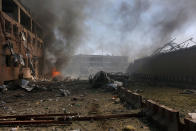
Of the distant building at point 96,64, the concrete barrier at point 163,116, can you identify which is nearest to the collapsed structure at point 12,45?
the concrete barrier at point 163,116

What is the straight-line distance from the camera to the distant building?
5863 cm

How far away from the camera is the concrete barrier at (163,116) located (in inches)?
126

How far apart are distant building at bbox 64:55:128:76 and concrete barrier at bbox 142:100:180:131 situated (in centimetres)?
5301

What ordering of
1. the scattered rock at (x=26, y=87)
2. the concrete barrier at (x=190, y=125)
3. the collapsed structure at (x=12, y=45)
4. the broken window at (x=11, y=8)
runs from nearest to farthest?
the concrete barrier at (x=190, y=125), the scattered rock at (x=26, y=87), the collapsed structure at (x=12, y=45), the broken window at (x=11, y=8)

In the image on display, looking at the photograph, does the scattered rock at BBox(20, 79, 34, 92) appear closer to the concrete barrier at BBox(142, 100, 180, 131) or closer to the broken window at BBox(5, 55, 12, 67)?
the broken window at BBox(5, 55, 12, 67)

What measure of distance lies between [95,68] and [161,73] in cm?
4481

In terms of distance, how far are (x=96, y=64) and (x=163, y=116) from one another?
59.2 metres

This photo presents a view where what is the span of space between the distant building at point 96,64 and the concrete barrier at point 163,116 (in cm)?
5301

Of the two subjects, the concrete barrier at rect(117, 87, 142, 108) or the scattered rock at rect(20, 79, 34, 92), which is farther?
the scattered rock at rect(20, 79, 34, 92)

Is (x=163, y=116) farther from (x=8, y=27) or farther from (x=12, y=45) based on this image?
(x=8, y=27)

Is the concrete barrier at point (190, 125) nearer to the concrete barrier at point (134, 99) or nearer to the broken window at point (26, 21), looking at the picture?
the concrete barrier at point (134, 99)

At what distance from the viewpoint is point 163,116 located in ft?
12.2

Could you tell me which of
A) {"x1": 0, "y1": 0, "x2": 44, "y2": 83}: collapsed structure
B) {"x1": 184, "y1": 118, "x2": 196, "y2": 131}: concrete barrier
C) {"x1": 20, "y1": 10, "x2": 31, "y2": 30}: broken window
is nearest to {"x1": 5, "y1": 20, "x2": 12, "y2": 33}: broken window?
{"x1": 0, "y1": 0, "x2": 44, "y2": 83}: collapsed structure

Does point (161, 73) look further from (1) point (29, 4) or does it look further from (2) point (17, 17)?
(1) point (29, 4)
